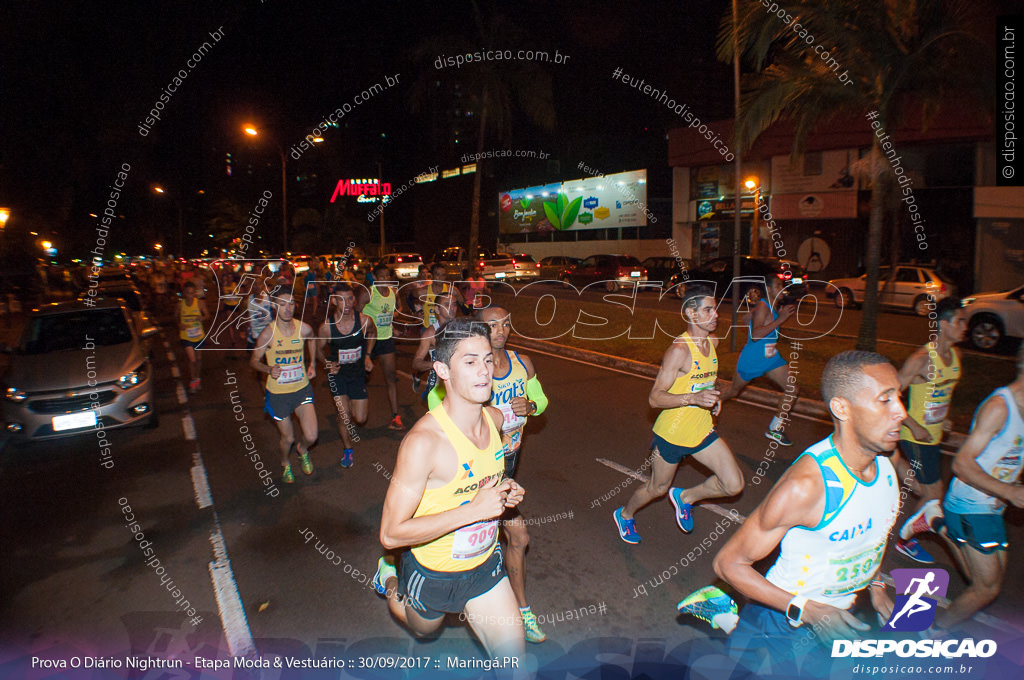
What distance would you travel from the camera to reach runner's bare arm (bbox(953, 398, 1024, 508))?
320cm

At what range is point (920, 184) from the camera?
79.4ft

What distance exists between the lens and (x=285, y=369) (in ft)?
20.4

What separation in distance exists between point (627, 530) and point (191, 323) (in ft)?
29.6

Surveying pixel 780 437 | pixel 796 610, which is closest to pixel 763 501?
pixel 796 610

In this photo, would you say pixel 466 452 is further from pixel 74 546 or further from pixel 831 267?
pixel 831 267

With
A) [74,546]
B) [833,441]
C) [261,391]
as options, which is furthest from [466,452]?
[261,391]

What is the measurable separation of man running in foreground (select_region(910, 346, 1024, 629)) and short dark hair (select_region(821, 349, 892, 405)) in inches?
52.2

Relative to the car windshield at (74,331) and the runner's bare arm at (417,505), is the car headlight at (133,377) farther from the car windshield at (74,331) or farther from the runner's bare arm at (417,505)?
the runner's bare arm at (417,505)

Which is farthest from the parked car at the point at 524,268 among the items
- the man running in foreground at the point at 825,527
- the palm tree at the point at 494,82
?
the man running in foreground at the point at 825,527

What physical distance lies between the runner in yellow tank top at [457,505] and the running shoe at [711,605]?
0.78 metres

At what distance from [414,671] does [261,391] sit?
27.8 ft

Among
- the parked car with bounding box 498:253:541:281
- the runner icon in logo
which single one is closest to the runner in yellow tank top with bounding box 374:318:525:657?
the runner icon in logo

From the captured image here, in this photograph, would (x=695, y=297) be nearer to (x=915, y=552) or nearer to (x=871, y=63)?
(x=915, y=552)

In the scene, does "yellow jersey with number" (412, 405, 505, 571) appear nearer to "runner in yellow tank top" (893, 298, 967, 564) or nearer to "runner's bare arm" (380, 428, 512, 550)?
"runner's bare arm" (380, 428, 512, 550)
